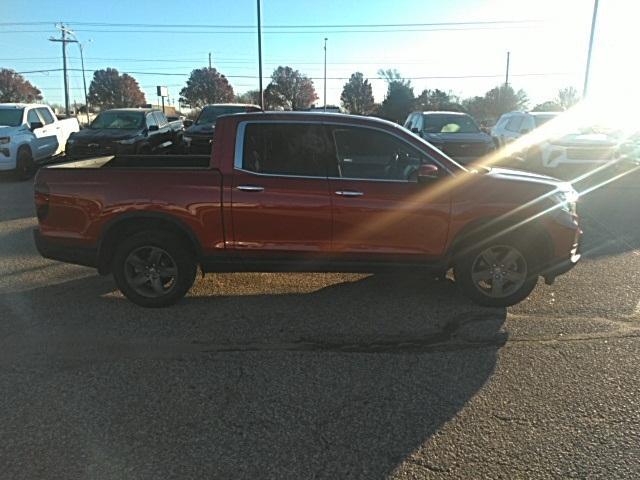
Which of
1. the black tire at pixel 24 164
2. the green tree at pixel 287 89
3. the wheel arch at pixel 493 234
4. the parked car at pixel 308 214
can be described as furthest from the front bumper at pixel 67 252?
the green tree at pixel 287 89

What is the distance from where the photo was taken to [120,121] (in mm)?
15148

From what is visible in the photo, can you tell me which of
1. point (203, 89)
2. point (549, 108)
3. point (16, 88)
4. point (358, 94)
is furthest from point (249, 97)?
point (549, 108)

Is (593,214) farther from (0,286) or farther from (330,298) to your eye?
(0,286)

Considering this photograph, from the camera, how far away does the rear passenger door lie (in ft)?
15.4

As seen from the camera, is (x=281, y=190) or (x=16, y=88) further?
(x=16, y=88)

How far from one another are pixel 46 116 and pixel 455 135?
38.8ft

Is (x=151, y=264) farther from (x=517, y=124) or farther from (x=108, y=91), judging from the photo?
(x=108, y=91)

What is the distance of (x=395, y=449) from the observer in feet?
9.48

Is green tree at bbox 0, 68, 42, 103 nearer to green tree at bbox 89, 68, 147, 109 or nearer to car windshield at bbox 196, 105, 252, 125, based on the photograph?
green tree at bbox 89, 68, 147, 109

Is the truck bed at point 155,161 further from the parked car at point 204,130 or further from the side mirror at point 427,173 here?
the parked car at point 204,130

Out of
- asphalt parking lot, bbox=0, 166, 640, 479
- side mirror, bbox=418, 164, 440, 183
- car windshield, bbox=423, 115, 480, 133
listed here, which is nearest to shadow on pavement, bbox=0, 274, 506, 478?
asphalt parking lot, bbox=0, 166, 640, 479

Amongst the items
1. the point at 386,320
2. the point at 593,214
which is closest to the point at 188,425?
the point at 386,320

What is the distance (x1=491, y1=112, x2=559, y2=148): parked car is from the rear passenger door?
11.6 meters

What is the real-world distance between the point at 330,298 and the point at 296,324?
719 mm
